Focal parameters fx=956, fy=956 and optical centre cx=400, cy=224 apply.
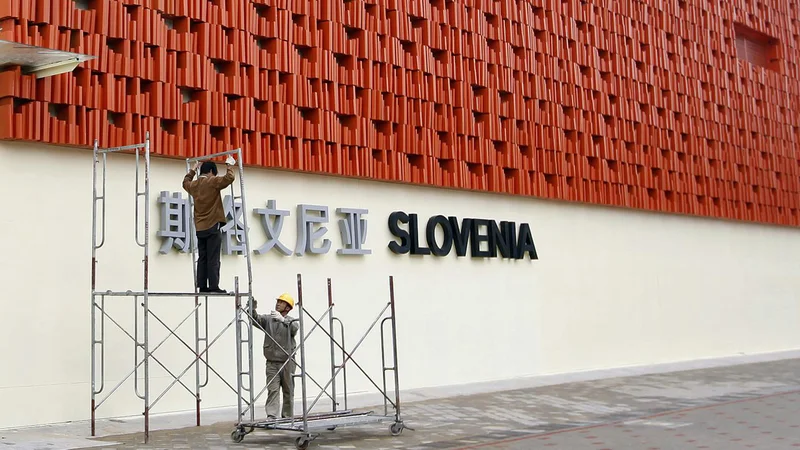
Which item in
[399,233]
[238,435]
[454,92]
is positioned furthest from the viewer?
[454,92]

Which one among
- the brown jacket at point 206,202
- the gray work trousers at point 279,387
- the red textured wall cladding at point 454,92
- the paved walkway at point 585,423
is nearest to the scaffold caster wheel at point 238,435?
the paved walkway at point 585,423

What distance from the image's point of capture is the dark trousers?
10.4m

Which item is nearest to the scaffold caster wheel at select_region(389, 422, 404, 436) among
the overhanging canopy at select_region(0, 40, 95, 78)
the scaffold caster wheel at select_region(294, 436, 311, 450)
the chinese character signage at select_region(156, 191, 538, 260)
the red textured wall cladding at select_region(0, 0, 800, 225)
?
the scaffold caster wheel at select_region(294, 436, 311, 450)

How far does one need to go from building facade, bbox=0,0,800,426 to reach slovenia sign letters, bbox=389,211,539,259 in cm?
5

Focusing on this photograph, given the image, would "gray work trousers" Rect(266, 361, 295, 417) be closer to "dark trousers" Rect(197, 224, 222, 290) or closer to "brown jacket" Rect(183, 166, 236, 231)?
"dark trousers" Rect(197, 224, 222, 290)

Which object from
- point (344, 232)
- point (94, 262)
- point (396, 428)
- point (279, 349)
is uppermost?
point (344, 232)

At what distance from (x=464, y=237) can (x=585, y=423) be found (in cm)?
540

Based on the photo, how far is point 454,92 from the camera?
16359 millimetres

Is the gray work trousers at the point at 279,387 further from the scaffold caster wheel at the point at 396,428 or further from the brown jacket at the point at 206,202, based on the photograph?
the brown jacket at the point at 206,202

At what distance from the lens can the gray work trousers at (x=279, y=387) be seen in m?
10.7

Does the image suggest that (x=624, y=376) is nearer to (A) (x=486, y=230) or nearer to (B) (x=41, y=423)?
(A) (x=486, y=230)

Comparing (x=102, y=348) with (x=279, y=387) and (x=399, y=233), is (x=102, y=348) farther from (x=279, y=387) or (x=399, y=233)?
(x=399, y=233)

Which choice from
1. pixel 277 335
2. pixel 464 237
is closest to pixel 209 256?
pixel 277 335

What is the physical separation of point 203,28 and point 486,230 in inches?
252
